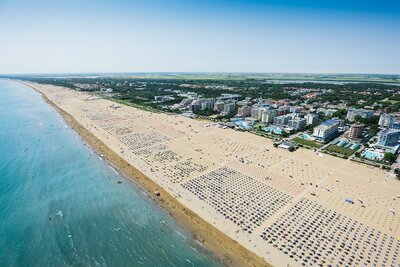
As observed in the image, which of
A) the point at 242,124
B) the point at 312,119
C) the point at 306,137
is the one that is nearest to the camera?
the point at 306,137

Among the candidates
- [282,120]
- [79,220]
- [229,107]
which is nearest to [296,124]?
[282,120]

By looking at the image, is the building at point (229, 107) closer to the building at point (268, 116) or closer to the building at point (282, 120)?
the building at point (268, 116)

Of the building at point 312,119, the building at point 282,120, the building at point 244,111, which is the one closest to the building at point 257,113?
the building at point 244,111

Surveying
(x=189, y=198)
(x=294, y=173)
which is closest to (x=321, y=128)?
(x=294, y=173)

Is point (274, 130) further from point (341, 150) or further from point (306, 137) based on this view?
point (341, 150)

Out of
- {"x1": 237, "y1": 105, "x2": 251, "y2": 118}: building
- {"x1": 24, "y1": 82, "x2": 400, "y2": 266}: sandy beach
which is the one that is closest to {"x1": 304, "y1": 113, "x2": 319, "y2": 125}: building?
{"x1": 237, "y1": 105, "x2": 251, "y2": 118}: building

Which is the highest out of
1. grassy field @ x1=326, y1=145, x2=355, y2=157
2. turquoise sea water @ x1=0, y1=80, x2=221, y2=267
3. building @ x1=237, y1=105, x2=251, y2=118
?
building @ x1=237, y1=105, x2=251, y2=118

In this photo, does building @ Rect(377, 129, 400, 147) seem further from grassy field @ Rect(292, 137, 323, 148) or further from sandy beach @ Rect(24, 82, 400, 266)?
sandy beach @ Rect(24, 82, 400, 266)
